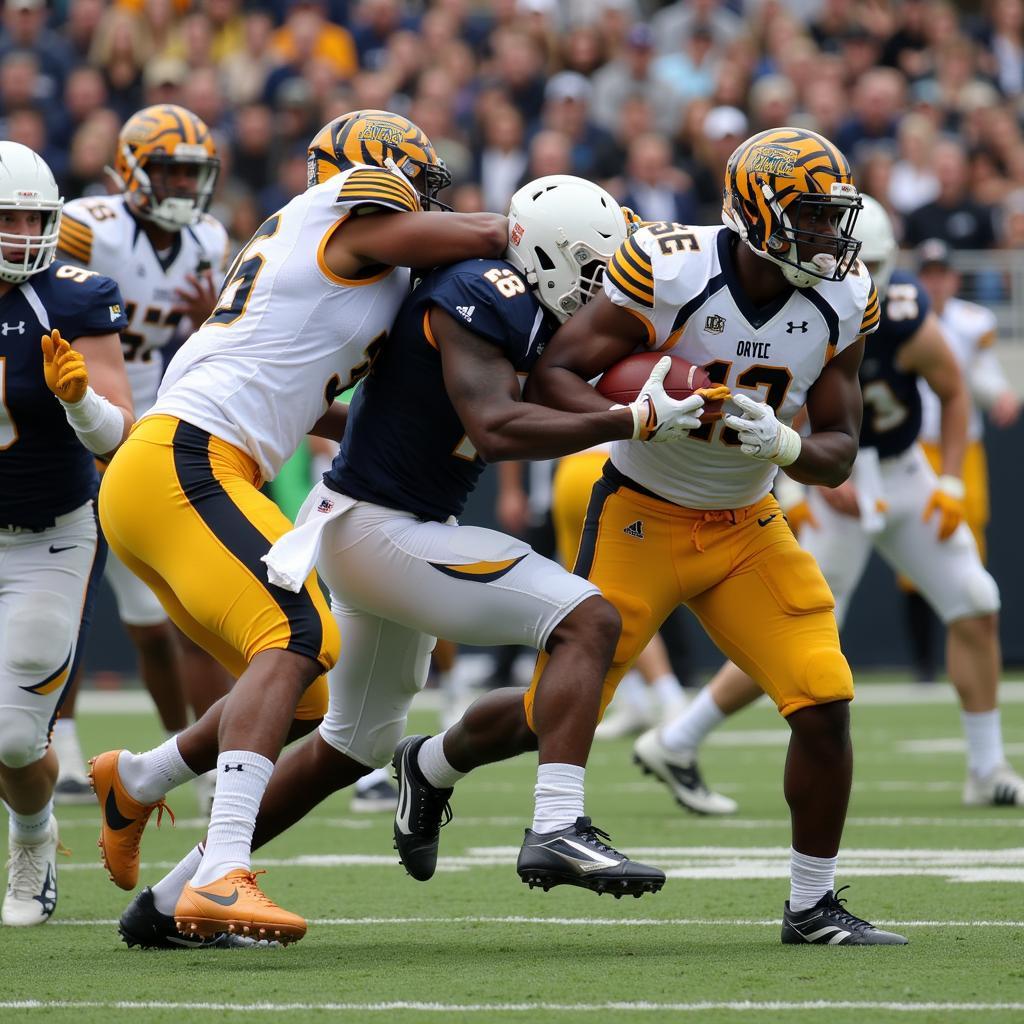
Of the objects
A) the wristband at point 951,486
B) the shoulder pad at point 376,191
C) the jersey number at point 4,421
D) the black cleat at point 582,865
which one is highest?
the shoulder pad at point 376,191

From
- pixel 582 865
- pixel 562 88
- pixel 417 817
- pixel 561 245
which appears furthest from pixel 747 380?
pixel 562 88

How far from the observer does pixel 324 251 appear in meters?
4.28

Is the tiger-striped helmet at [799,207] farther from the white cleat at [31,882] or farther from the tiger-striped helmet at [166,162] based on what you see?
the tiger-striped helmet at [166,162]

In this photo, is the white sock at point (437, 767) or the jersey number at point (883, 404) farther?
the jersey number at point (883, 404)

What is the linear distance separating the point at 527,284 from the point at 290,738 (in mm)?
1103

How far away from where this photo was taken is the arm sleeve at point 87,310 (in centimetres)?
464

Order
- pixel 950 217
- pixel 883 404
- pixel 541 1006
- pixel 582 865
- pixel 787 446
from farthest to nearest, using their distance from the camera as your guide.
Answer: pixel 950 217 → pixel 883 404 → pixel 787 446 → pixel 582 865 → pixel 541 1006

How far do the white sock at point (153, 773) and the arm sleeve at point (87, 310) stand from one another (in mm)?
1007

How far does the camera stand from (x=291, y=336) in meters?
4.27

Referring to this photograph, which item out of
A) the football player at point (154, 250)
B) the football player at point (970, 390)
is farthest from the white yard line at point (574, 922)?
the football player at point (970, 390)

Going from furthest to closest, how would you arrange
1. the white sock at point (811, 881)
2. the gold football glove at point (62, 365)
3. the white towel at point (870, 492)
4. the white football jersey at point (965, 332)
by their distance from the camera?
the white football jersey at point (965, 332) < the white towel at point (870, 492) < the gold football glove at point (62, 365) < the white sock at point (811, 881)

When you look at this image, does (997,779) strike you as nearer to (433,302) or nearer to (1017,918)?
(1017,918)

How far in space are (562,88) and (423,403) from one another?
9550mm

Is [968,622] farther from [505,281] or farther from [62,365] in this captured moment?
[62,365]
